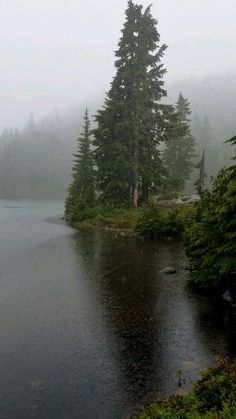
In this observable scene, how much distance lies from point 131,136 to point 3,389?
38.2 meters

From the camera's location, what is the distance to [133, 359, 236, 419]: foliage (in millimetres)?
7569

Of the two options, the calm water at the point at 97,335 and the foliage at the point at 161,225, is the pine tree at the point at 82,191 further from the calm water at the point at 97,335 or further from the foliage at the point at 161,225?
the calm water at the point at 97,335

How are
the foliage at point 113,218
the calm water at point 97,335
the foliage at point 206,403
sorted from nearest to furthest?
the foliage at point 206,403, the calm water at point 97,335, the foliage at point 113,218

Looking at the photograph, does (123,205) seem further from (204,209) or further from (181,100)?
(181,100)

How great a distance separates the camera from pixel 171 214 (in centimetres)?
3503

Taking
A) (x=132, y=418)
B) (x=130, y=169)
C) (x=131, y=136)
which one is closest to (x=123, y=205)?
(x=130, y=169)

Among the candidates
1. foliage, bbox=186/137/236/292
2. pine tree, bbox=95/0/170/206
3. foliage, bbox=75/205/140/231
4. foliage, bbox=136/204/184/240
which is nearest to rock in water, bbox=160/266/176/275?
foliage, bbox=186/137/236/292

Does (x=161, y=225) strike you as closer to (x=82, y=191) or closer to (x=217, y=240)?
(x=217, y=240)

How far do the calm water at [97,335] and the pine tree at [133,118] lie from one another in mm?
21691

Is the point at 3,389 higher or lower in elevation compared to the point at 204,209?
lower

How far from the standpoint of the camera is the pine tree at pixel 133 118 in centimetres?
4662

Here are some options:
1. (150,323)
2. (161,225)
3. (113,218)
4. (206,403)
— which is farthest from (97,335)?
(113,218)

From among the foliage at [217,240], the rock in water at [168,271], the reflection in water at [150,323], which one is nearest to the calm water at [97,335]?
the reflection in water at [150,323]

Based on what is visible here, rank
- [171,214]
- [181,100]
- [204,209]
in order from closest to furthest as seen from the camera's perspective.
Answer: [204,209] < [171,214] < [181,100]
